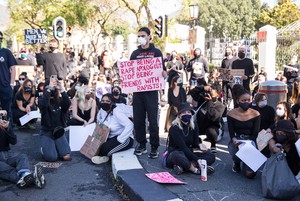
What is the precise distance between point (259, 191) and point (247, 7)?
52.5m

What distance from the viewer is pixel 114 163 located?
5980 mm

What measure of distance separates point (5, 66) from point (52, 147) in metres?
1.95

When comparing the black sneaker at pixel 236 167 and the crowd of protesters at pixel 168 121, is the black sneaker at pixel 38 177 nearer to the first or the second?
the crowd of protesters at pixel 168 121

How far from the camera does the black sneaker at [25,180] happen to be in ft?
17.1

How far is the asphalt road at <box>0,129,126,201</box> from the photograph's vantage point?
511 centimetres

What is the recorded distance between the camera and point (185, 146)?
5.59 m

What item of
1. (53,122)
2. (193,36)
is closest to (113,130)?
(53,122)

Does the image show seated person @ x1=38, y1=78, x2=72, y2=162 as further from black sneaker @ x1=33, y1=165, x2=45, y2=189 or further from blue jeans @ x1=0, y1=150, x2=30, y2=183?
black sneaker @ x1=33, y1=165, x2=45, y2=189

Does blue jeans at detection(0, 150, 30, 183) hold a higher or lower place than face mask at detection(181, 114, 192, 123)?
lower

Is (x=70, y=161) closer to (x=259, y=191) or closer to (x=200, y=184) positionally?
(x=200, y=184)

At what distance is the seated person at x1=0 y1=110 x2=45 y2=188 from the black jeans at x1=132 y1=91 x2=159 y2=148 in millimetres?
1763

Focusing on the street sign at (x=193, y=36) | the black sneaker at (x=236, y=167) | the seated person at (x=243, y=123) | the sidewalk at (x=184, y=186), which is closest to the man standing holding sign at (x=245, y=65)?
the seated person at (x=243, y=123)

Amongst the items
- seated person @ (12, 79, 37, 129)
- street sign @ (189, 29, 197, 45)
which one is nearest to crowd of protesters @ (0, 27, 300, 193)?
seated person @ (12, 79, 37, 129)

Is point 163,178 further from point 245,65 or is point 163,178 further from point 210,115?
point 245,65
